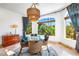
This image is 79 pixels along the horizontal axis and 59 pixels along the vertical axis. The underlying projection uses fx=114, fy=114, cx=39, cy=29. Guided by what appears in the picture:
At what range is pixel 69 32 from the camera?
195cm

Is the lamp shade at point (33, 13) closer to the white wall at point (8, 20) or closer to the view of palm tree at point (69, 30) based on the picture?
the white wall at point (8, 20)

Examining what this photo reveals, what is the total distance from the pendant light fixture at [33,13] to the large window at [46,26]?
95mm

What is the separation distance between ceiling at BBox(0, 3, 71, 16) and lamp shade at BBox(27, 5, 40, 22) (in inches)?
2.4

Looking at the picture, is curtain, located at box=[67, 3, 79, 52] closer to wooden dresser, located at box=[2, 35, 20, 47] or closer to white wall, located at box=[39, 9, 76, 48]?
white wall, located at box=[39, 9, 76, 48]

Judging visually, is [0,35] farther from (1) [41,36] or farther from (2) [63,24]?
(2) [63,24]

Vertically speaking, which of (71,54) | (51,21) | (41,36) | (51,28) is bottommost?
(71,54)

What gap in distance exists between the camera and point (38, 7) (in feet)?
6.34

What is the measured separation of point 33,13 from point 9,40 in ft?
1.99

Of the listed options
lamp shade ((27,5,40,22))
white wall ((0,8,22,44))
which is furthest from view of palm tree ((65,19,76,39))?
white wall ((0,8,22,44))

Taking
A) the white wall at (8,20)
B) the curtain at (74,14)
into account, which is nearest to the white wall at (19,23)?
the white wall at (8,20)

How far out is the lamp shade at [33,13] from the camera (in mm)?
1894

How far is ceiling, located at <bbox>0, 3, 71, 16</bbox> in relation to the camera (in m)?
1.89

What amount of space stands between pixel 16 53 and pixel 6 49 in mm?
178

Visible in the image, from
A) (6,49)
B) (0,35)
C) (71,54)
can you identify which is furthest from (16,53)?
(71,54)
